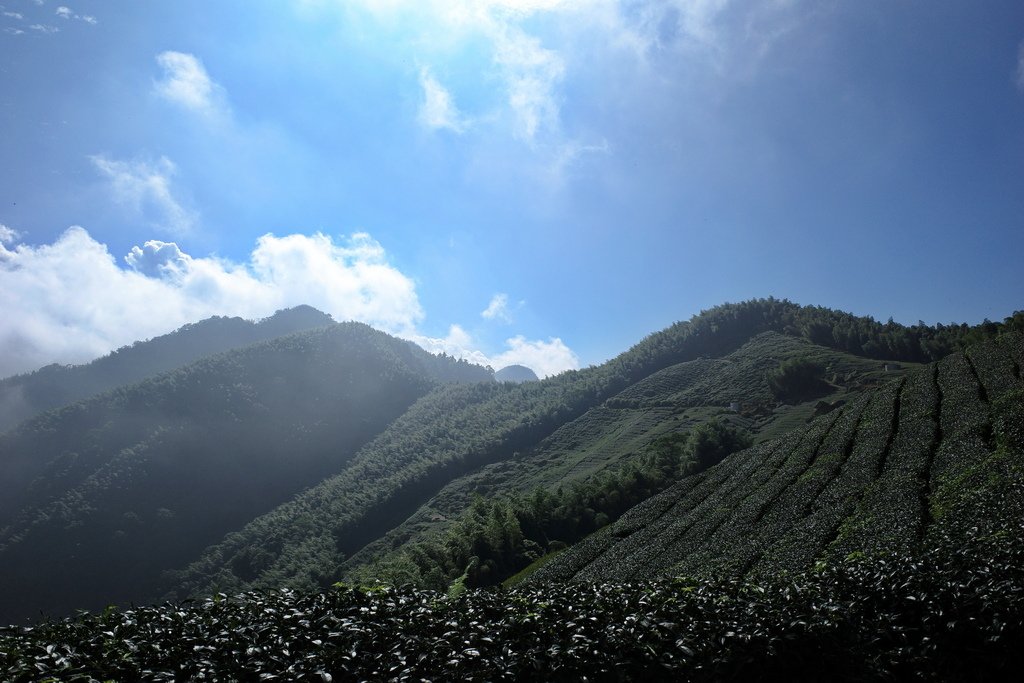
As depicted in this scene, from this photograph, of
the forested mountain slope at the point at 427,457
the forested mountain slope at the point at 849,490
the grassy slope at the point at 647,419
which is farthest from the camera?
the forested mountain slope at the point at 427,457

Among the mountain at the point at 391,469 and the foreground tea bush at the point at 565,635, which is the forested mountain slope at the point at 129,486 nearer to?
the mountain at the point at 391,469

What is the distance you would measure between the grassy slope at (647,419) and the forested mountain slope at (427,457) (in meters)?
6.97

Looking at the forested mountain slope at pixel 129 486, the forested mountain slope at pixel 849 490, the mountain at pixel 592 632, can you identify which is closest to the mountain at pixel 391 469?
the forested mountain slope at pixel 129 486

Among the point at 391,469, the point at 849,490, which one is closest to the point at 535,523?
the point at 849,490

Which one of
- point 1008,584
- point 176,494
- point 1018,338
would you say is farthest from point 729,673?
point 176,494

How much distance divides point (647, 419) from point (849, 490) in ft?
303

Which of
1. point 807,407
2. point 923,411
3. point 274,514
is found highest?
point 807,407

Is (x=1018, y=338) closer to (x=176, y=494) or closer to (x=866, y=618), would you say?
(x=866, y=618)

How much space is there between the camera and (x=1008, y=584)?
8.82 metres

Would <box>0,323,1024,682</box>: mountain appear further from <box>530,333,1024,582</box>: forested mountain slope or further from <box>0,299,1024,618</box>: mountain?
<box>0,299,1024,618</box>: mountain

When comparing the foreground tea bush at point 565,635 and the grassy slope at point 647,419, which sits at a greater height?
the grassy slope at point 647,419

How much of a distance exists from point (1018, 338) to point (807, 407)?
4906 centimetres

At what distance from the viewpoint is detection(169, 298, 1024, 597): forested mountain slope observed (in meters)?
120

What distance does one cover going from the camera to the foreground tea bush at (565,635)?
20.6 feet
